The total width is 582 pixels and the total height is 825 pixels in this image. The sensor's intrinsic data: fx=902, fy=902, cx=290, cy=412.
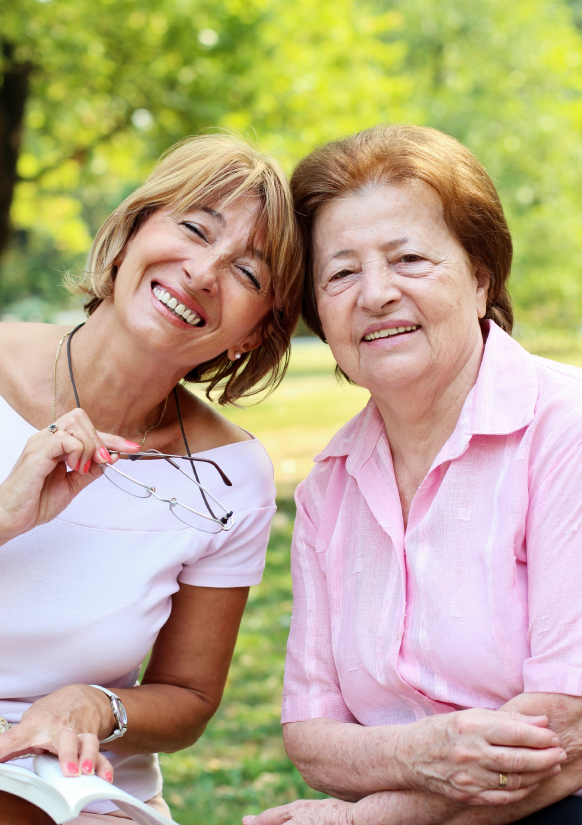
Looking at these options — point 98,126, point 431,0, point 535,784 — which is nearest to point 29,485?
point 535,784

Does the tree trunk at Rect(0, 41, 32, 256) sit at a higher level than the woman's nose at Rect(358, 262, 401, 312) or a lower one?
higher

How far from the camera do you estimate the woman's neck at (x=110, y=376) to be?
8.84 feet

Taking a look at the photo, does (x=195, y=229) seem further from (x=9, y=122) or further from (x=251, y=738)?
(x=9, y=122)

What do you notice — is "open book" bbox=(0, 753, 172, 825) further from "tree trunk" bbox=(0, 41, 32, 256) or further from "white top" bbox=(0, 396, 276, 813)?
"tree trunk" bbox=(0, 41, 32, 256)

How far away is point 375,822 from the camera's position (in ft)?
7.11

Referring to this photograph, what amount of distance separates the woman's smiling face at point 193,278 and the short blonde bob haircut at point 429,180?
0.18 m

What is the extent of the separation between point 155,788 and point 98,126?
1109cm

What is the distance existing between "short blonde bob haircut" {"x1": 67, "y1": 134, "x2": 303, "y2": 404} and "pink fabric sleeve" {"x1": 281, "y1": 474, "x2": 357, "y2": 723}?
26.2 inches

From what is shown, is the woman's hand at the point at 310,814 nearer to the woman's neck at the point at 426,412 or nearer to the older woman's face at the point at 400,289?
the woman's neck at the point at 426,412

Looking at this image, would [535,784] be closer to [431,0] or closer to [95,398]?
[95,398]

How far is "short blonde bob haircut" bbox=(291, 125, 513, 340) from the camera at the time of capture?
7.89ft

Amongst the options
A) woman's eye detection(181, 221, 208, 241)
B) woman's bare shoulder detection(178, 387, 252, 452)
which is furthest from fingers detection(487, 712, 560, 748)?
woman's eye detection(181, 221, 208, 241)

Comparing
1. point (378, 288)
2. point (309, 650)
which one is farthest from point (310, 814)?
point (378, 288)

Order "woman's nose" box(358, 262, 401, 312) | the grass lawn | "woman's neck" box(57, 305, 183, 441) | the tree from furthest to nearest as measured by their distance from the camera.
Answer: the tree
the grass lawn
"woman's neck" box(57, 305, 183, 441)
"woman's nose" box(358, 262, 401, 312)
